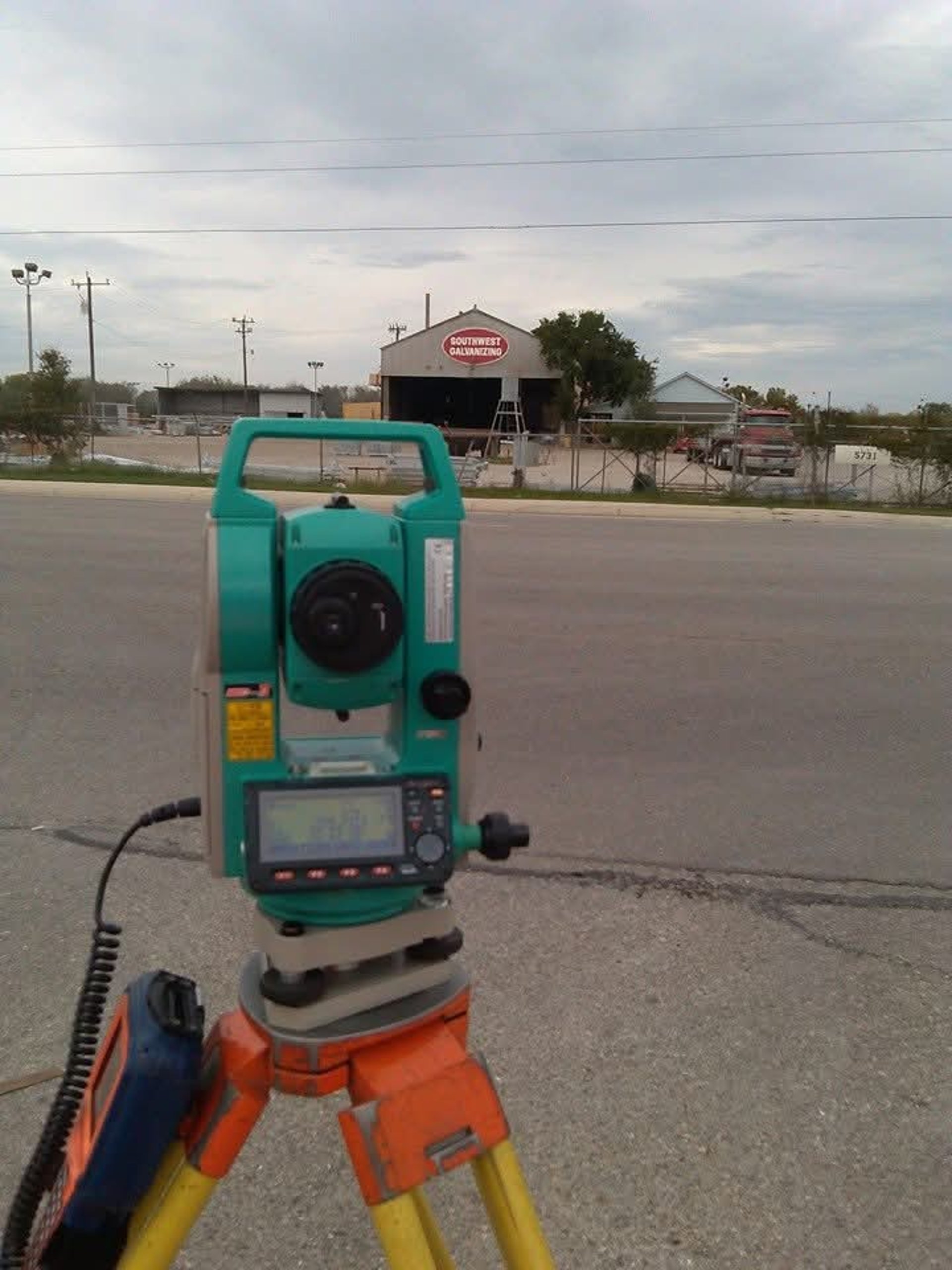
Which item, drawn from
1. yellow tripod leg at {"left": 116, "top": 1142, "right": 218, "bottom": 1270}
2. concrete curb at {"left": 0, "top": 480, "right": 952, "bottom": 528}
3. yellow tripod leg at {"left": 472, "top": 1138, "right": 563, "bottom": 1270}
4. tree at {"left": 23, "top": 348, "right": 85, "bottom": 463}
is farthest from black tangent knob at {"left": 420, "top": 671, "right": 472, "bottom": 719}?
tree at {"left": 23, "top": 348, "right": 85, "bottom": 463}

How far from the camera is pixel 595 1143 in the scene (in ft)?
7.91

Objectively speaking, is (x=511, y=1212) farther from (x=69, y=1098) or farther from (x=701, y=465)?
(x=701, y=465)

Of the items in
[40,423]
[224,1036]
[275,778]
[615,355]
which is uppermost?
[615,355]

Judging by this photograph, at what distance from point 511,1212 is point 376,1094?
9.9 inches

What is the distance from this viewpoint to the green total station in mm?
1421

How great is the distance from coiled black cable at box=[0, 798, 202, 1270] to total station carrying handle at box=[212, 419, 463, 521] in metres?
0.56

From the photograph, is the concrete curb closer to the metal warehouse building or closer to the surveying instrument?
the metal warehouse building

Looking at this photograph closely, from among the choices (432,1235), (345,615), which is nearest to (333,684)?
(345,615)

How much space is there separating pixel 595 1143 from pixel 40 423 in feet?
90.3

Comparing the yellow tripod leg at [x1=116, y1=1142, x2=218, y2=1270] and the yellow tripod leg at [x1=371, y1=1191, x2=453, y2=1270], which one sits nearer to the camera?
the yellow tripod leg at [x1=371, y1=1191, x2=453, y2=1270]

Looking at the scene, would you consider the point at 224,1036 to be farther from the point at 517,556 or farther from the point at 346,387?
the point at 346,387

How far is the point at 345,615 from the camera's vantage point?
4.57 ft

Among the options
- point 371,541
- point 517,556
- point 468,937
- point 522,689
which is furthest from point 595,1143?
point 517,556

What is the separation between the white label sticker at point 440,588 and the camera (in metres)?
1.51
